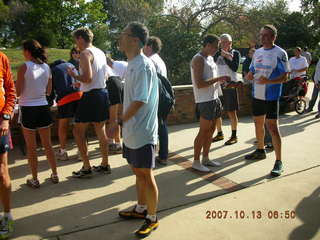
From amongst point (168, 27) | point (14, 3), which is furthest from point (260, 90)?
point (14, 3)

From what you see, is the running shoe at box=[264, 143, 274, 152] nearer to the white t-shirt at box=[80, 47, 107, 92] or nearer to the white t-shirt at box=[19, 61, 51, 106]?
the white t-shirt at box=[80, 47, 107, 92]

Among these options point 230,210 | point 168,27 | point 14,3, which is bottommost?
point 230,210

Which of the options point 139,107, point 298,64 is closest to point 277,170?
point 139,107

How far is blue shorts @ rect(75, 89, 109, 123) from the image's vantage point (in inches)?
169

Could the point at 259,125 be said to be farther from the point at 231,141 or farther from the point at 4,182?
the point at 4,182

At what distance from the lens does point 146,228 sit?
3150 mm

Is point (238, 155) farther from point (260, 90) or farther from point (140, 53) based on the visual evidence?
point (140, 53)

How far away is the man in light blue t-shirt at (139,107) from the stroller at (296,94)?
20.3 feet

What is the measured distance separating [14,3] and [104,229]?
36.3 metres

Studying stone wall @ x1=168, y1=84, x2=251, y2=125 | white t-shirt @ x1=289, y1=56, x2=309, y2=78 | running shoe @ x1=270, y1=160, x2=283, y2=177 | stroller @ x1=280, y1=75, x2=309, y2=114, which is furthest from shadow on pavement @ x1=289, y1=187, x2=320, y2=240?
white t-shirt @ x1=289, y1=56, x2=309, y2=78

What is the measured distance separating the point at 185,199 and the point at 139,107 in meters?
1.54

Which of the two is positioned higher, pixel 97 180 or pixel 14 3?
pixel 14 3

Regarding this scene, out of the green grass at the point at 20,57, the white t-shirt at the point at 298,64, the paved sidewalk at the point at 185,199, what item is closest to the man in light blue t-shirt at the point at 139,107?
the paved sidewalk at the point at 185,199

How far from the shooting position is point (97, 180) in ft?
14.9
